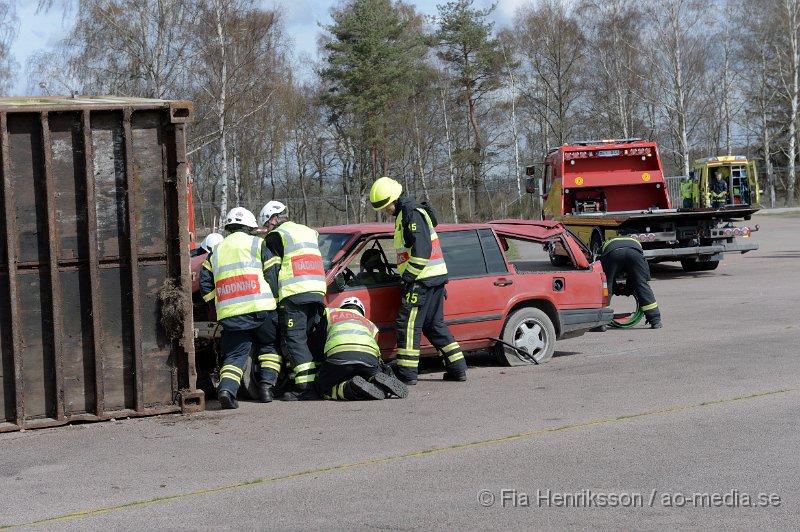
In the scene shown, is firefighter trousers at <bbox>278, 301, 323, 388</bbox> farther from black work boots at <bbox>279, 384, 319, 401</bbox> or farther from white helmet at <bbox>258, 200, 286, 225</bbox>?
white helmet at <bbox>258, 200, 286, 225</bbox>

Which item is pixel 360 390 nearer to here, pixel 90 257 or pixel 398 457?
pixel 398 457

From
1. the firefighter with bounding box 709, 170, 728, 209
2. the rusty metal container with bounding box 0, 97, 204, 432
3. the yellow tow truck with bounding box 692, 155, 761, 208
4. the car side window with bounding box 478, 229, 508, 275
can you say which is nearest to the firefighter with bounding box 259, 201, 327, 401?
the rusty metal container with bounding box 0, 97, 204, 432

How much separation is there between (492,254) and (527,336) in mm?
931

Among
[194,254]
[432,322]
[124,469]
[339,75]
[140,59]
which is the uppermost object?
[339,75]

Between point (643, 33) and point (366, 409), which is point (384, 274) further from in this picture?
point (643, 33)

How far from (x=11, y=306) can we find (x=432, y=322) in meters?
3.57

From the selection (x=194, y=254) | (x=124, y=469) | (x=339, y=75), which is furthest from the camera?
(x=339, y=75)

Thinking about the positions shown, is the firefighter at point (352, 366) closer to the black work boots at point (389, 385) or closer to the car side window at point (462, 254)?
the black work boots at point (389, 385)

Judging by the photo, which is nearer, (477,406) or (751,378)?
(477,406)

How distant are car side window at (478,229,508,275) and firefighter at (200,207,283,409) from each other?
93.0 inches

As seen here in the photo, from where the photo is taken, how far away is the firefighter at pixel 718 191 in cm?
2466

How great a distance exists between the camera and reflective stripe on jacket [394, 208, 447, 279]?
318 inches

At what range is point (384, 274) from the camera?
8.66 meters

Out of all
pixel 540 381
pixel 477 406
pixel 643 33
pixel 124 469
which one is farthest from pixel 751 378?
pixel 643 33
